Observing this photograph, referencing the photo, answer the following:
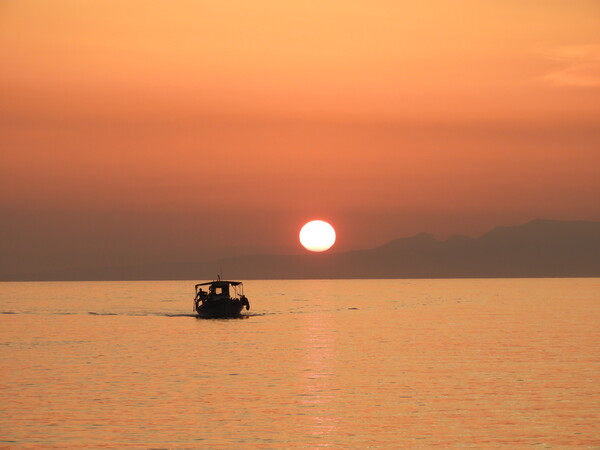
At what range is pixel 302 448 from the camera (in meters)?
38.4

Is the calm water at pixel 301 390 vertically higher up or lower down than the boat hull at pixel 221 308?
lower down

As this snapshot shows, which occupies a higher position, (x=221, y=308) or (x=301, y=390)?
(x=221, y=308)

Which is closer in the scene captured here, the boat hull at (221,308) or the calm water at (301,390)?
the calm water at (301,390)

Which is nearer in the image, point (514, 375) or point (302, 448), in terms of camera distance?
point (302, 448)

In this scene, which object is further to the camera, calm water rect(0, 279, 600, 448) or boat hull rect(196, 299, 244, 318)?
boat hull rect(196, 299, 244, 318)

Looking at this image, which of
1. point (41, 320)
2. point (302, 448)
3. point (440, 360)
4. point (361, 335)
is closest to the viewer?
point (302, 448)

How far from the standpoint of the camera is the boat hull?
126 m

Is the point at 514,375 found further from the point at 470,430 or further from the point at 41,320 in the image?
the point at 41,320

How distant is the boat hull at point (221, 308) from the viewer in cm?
12612

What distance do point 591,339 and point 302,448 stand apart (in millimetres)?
63188

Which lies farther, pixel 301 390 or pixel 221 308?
pixel 221 308

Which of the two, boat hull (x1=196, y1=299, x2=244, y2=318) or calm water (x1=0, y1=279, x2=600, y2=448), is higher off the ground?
boat hull (x1=196, y1=299, x2=244, y2=318)

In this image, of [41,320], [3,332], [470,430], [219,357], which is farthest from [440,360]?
[41,320]

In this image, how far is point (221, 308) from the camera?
126438mm
